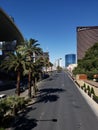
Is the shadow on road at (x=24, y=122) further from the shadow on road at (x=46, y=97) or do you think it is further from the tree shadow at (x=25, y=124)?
the shadow on road at (x=46, y=97)

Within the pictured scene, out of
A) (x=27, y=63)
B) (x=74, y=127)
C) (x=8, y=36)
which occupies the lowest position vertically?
(x=74, y=127)

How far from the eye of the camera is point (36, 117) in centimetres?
3584

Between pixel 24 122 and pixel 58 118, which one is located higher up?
pixel 58 118

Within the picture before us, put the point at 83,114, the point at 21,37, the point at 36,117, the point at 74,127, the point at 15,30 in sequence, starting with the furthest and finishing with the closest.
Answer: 1. the point at 21,37
2. the point at 15,30
3. the point at 83,114
4. the point at 36,117
5. the point at 74,127

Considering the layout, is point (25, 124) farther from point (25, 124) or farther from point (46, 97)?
point (46, 97)

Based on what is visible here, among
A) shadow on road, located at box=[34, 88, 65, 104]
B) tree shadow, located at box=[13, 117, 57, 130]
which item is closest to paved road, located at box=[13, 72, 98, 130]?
tree shadow, located at box=[13, 117, 57, 130]

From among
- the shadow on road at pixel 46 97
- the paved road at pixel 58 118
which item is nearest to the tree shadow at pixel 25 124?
the paved road at pixel 58 118

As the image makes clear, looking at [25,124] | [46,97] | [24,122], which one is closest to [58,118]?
[24,122]

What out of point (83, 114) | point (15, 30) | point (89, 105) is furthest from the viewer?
point (15, 30)

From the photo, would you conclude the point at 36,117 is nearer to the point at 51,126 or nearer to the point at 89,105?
the point at 51,126

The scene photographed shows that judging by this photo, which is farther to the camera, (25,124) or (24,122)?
(24,122)

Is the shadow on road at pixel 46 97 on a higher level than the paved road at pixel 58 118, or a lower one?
higher

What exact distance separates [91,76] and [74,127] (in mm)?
80721

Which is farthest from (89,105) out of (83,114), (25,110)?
(25,110)
